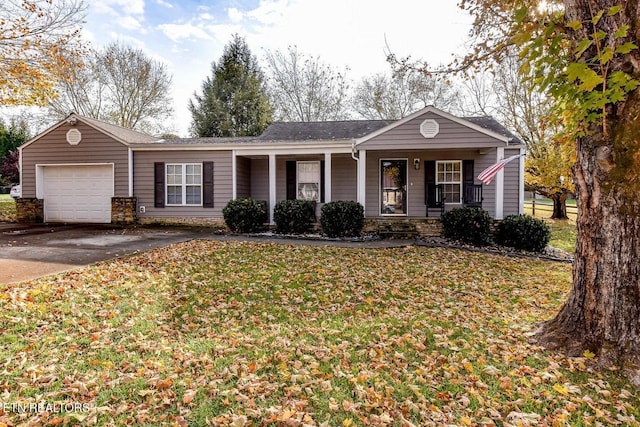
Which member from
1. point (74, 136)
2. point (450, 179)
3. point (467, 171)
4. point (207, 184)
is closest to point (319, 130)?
point (207, 184)

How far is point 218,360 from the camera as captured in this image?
10.5 feet

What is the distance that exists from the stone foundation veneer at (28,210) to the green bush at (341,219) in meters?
10.7

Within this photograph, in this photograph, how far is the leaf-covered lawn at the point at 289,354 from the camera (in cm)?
251

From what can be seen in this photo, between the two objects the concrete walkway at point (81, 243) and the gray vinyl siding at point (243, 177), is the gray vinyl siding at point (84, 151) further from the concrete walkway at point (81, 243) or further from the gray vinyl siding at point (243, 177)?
the gray vinyl siding at point (243, 177)

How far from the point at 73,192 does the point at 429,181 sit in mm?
13235

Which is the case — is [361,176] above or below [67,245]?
above

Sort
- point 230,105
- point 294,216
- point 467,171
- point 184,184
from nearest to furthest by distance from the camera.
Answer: point 294,216
point 467,171
point 184,184
point 230,105

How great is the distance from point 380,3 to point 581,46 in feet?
19.6

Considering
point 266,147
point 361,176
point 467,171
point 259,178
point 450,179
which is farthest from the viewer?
point 259,178

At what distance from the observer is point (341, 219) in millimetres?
10430

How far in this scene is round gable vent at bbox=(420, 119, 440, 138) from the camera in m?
10.4

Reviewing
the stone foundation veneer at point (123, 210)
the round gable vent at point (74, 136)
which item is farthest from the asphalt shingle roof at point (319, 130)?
the round gable vent at point (74, 136)

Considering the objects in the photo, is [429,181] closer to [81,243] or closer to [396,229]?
[396,229]

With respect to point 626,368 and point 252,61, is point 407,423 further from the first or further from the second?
point 252,61
